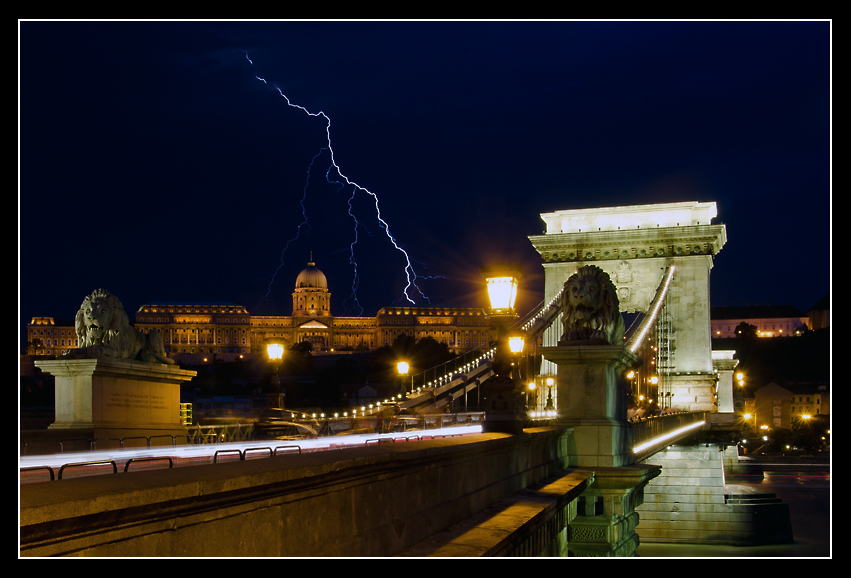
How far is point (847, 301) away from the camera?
8.37 meters

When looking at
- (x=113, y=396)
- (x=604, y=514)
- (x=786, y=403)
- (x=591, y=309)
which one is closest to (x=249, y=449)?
(x=591, y=309)

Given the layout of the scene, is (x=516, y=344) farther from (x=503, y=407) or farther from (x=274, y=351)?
(x=274, y=351)

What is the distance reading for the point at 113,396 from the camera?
16031 millimetres

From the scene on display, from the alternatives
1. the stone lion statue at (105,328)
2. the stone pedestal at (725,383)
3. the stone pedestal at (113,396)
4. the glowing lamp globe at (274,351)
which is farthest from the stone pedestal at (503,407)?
the stone pedestal at (725,383)

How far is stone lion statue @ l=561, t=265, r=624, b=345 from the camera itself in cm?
1166

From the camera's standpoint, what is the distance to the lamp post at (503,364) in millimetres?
10227

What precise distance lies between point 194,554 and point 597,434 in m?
8.80

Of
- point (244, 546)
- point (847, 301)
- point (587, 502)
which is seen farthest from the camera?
point (587, 502)

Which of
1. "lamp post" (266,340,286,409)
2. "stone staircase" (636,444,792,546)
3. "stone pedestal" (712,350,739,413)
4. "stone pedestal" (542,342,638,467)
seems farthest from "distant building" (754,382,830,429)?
"stone pedestal" (542,342,638,467)

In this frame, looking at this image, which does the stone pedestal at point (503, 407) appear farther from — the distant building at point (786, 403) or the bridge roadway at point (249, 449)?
the distant building at point (786, 403)

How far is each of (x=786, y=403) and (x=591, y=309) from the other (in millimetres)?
134030

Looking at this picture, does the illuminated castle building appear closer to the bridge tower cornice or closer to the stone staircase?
the bridge tower cornice

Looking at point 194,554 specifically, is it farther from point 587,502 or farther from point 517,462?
point 587,502
